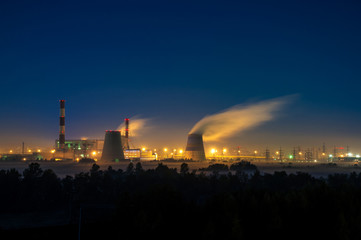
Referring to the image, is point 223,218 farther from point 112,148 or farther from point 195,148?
point 195,148

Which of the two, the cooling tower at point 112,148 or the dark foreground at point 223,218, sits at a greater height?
the cooling tower at point 112,148

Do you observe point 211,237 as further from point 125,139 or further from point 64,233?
point 125,139

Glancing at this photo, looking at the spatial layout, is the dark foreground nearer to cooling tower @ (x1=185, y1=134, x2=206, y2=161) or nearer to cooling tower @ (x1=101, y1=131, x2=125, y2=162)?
cooling tower @ (x1=101, y1=131, x2=125, y2=162)

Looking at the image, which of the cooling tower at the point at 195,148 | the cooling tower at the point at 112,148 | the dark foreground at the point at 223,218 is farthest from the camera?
the cooling tower at the point at 195,148

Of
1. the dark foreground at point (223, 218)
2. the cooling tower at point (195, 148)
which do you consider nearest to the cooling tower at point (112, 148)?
the cooling tower at point (195, 148)

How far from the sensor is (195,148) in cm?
11506

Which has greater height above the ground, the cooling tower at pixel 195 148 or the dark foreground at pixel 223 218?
the cooling tower at pixel 195 148

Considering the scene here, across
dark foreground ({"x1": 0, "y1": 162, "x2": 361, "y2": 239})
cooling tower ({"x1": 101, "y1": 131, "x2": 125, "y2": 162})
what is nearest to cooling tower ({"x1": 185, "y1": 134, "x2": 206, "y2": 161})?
cooling tower ({"x1": 101, "y1": 131, "x2": 125, "y2": 162})

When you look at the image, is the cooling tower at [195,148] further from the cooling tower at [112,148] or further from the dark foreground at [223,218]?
the dark foreground at [223,218]

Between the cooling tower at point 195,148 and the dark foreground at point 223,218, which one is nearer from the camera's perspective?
the dark foreground at point 223,218

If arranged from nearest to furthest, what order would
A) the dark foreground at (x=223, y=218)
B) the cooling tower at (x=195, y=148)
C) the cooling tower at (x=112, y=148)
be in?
the dark foreground at (x=223, y=218)
the cooling tower at (x=112, y=148)
the cooling tower at (x=195, y=148)

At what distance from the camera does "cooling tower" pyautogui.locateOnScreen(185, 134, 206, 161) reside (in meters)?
114

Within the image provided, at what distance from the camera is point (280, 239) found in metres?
21.5

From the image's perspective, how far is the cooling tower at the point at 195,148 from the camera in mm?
114375
